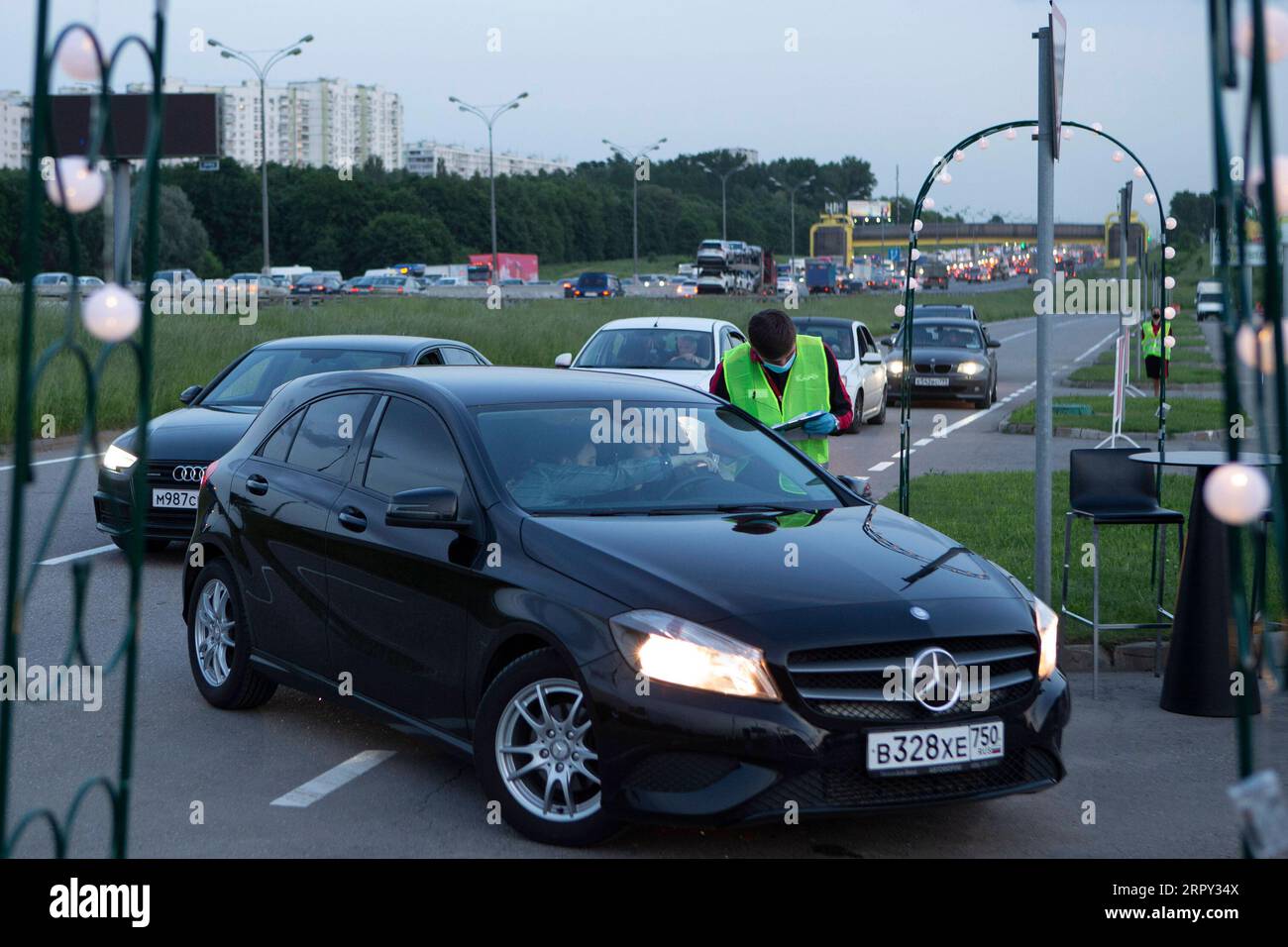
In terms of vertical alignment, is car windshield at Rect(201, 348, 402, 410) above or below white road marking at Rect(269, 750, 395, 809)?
above

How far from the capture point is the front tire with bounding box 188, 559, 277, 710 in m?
6.99

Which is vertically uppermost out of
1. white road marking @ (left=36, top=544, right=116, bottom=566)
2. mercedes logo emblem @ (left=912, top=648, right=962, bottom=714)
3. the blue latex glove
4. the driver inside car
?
the blue latex glove

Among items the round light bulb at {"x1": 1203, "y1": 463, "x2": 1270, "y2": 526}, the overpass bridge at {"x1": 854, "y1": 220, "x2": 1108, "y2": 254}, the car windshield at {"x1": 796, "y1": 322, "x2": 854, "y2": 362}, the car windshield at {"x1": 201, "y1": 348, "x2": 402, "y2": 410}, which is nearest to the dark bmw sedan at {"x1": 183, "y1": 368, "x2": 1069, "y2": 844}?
the round light bulb at {"x1": 1203, "y1": 463, "x2": 1270, "y2": 526}

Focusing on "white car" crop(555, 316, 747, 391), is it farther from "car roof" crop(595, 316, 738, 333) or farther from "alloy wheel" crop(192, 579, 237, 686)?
"alloy wheel" crop(192, 579, 237, 686)

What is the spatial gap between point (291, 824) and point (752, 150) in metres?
170

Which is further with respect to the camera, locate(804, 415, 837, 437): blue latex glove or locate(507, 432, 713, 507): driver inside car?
locate(804, 415, 837, 437): blue latex glove

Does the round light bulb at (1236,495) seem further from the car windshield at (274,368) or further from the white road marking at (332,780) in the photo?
the car windshield at (274,368)

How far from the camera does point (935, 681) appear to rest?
4930 millimetres

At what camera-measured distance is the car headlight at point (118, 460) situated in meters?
11.0

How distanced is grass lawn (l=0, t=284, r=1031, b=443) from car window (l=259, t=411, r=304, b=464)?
10.8m

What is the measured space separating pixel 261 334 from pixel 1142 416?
Answer: 53.2 feet

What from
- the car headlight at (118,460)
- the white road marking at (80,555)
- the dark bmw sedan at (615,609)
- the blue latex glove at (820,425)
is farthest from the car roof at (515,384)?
the white road marking at (80,555)

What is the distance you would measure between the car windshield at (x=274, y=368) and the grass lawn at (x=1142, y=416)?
1162 centimetres
